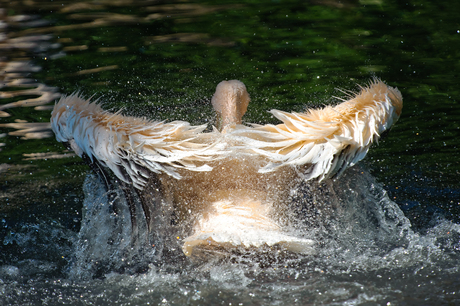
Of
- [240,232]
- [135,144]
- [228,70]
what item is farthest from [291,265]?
[228,70]

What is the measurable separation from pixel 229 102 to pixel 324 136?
1.09 m

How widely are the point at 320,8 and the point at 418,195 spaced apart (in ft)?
8.67

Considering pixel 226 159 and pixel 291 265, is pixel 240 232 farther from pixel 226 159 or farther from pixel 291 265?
pixel 226 159

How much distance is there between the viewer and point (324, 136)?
10.3ft

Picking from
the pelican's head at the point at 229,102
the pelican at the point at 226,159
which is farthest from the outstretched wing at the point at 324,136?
the pelican's head at the point at 229,102

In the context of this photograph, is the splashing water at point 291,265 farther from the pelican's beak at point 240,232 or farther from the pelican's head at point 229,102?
the pelican's head at point 229,102

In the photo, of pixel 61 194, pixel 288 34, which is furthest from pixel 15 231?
pixel 288 34

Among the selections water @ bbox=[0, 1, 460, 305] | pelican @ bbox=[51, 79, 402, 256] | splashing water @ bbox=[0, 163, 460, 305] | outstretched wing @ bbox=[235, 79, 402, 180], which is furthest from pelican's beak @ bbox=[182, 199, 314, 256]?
water @ bbox=[0, 1, 460, 305]

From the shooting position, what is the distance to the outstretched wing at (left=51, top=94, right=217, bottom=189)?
3121 mm

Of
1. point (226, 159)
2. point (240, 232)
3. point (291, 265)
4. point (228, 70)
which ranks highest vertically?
point (228, 70)

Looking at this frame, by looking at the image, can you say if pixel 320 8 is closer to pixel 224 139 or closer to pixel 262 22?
pixel 262 22

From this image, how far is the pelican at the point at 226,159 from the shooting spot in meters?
3.06

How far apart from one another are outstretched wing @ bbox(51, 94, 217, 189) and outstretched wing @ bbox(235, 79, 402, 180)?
379 mm

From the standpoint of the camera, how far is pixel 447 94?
19.1 ft
